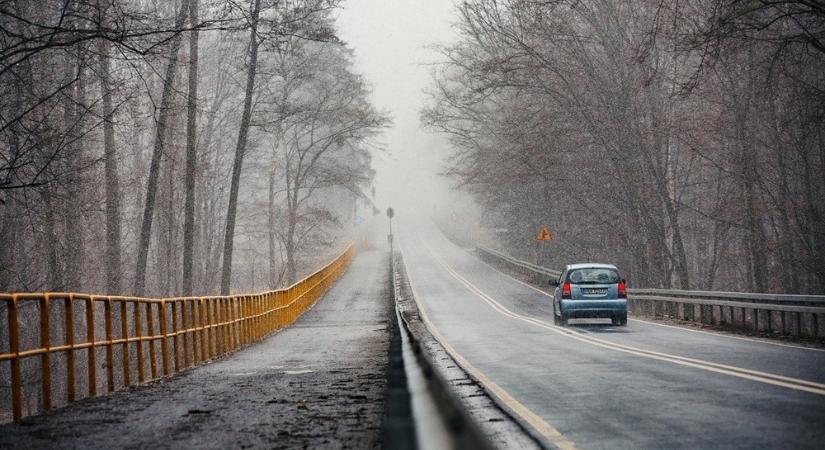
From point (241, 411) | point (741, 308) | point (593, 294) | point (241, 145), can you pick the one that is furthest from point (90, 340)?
point (241, 145)

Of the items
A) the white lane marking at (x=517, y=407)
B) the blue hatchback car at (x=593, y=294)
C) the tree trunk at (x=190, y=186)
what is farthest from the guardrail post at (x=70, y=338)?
the tree trunk at (x=190, y=186)

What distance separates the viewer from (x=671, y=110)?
39.2 m

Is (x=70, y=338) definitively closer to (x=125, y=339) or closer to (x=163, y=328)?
(x=125, y=339)

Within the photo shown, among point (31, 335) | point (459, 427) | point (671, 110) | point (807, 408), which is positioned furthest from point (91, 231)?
point (459, 427)

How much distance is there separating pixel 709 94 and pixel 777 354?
22.3 metres

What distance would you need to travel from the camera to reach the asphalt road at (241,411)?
723 centimetres

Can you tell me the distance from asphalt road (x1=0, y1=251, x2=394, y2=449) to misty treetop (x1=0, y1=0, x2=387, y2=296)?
3665 millimetres

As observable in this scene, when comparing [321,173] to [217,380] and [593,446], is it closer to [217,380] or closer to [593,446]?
[217,380]

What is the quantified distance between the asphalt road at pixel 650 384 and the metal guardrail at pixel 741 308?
134cm

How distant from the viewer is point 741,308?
2481 centimetres

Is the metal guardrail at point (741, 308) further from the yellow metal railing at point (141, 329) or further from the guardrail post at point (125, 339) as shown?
the guardrail post at point (125, 339)

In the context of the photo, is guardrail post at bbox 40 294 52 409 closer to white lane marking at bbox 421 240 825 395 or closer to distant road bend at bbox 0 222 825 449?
distant road bend at bbox 0 222 825 449

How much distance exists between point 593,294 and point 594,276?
0.55 m

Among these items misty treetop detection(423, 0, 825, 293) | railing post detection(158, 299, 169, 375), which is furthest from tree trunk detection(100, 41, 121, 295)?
railing post detection(158, 299, 169, 375)
